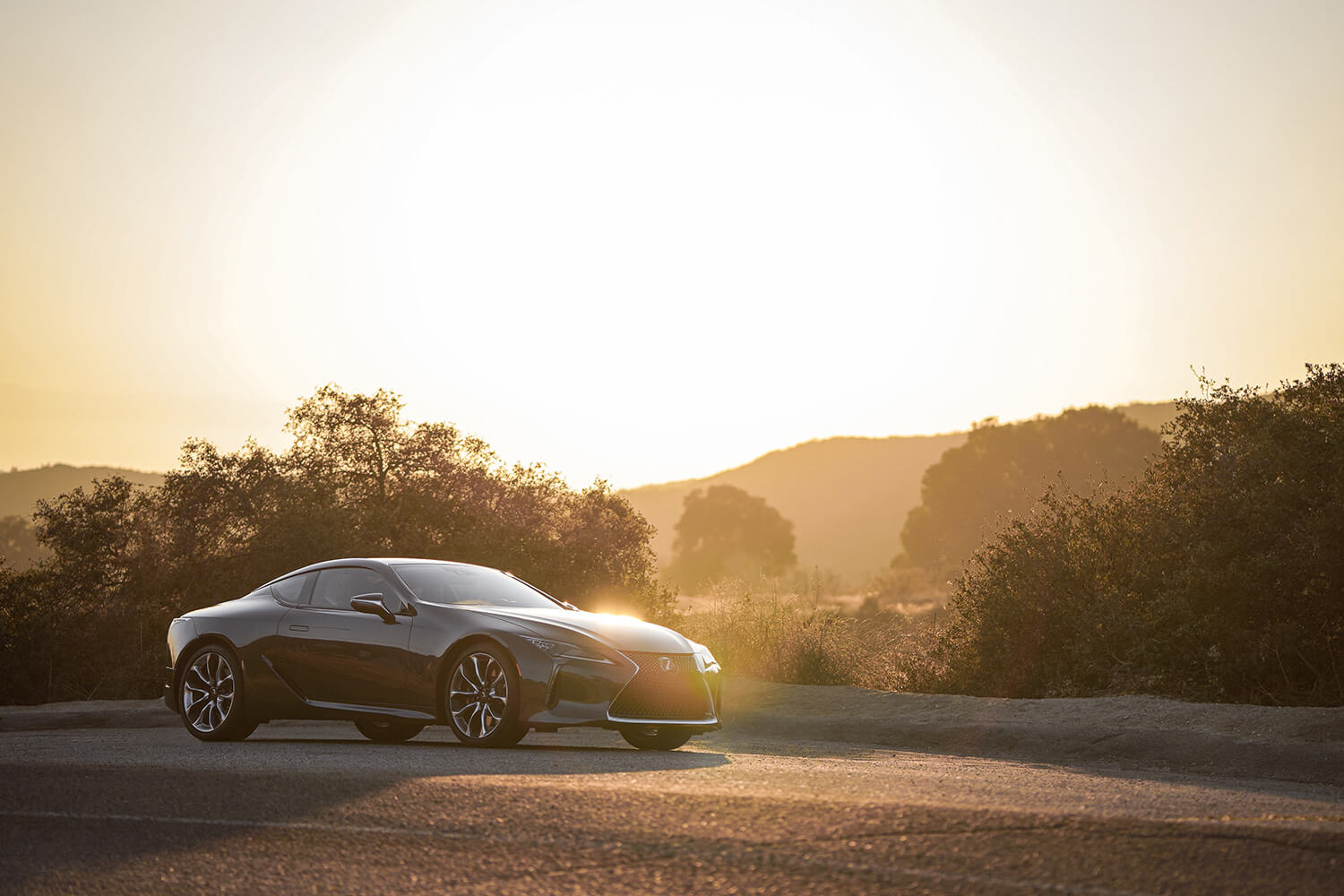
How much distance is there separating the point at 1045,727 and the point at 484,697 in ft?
18.4

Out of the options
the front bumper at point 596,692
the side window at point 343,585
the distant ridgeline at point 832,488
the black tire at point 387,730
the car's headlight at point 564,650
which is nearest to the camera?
the front bumper at point 596,692

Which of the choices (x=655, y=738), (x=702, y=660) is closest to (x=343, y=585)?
(x=655, y=738)

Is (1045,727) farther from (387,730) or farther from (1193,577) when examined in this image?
(387,730)

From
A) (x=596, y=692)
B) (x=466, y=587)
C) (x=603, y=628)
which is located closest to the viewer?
(x=596, y=692)

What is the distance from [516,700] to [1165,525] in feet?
33.3

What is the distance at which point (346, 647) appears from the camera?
1069cm

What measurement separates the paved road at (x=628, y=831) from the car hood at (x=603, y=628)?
61.3 inches

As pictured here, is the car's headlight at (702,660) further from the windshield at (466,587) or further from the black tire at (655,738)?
the windshield at (466,587)

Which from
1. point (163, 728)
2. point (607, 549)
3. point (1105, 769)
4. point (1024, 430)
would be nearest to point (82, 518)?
point (607, 549)

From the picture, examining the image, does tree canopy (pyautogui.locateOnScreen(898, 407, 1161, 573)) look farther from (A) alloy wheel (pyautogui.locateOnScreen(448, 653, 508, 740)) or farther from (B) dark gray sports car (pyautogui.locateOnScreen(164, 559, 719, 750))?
(A) alloy wheel (pyautogui.locateOnScreen(448, 653, 508, 740))

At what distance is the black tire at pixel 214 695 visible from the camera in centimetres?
1105

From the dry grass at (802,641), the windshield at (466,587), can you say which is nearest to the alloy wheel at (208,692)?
the windshield at (466,587)

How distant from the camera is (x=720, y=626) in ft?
67.3

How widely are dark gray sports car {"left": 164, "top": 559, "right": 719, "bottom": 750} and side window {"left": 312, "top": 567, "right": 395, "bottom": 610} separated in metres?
0.01
